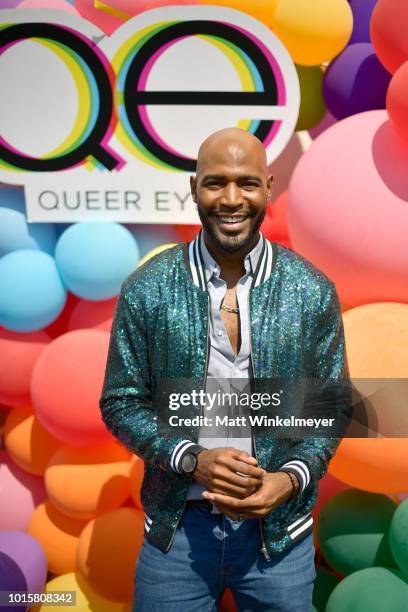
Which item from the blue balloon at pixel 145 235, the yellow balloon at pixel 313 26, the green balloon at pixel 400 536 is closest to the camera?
the green balloon at pixel 400 536

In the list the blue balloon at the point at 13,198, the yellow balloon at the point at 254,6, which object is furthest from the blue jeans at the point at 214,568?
the yellow balloon at the point at 254,6

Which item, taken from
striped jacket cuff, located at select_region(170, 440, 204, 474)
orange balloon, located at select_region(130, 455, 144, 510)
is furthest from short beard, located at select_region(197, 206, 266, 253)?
orange balloon, located at select_region(130, 455, 144, 510)

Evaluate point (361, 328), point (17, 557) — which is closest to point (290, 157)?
point (361, 328)

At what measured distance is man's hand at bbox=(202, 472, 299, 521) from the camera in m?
1.35

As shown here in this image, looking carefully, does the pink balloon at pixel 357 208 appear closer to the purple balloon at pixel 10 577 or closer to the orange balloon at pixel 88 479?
the orange balloon at pixel 88 479

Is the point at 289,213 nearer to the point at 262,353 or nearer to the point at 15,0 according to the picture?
the point at 262,353

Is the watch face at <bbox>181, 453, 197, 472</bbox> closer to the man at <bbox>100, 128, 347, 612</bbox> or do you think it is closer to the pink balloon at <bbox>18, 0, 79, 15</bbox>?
the man at <bbox>100, 128, 347, 612</bbox>

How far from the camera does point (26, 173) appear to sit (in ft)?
7.30

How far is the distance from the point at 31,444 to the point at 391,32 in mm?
1713

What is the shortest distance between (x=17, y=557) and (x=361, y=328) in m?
1.29

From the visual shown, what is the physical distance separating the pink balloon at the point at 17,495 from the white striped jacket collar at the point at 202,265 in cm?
131

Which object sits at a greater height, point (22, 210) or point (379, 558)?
point (22, 210)

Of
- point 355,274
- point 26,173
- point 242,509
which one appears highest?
point 26,173

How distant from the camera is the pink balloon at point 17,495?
2.43m
